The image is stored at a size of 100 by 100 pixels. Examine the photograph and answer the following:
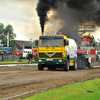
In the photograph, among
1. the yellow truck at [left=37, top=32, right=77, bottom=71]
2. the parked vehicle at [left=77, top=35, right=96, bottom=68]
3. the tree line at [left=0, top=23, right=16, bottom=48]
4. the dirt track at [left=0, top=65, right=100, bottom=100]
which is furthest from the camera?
the tree line at [left=0, top=23, right=16, bottom=48]

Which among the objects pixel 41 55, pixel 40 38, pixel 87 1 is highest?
pixel 87 1

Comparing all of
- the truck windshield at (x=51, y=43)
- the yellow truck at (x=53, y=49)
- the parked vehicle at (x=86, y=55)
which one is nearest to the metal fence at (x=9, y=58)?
the parked vehicle at (x=86, y=55)

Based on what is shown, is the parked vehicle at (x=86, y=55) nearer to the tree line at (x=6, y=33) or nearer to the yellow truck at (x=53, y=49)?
the yellow truck at (x=53, y=49)

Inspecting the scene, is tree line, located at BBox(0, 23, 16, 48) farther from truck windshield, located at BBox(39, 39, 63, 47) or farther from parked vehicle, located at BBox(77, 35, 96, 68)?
truck windshield, located at BBox(39, 39, 63, 47)

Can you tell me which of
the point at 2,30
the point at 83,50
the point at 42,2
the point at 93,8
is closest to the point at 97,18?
the point at 93,8

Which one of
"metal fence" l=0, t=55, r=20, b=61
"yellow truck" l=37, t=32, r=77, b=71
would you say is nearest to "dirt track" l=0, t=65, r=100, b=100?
"yellow truck" l=37, t=32, r=77, b=71

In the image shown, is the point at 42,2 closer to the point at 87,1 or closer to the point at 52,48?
the point at 87,1

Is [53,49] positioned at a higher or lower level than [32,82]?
higher

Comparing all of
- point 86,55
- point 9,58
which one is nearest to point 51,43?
point 86,55

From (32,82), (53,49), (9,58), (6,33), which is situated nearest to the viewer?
(32,82)

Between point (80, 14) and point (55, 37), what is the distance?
12779 mm

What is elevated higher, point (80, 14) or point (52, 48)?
point (80, 14)

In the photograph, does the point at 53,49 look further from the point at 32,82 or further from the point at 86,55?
the point at 32,82

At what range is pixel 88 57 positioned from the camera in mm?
29906
